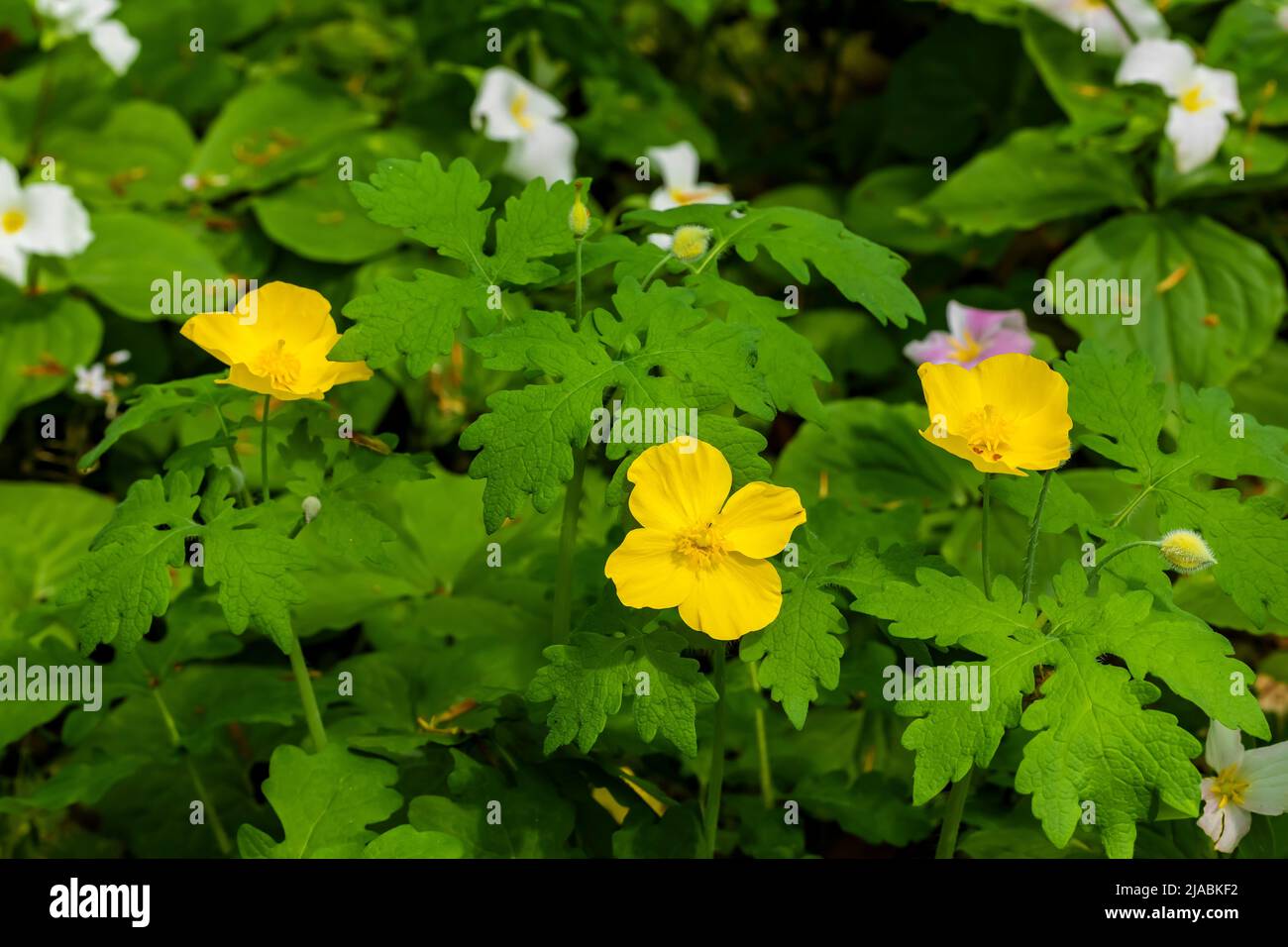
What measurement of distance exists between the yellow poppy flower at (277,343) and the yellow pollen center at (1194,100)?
5.55ft

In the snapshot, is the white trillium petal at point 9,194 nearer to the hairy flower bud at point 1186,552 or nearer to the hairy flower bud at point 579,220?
the hairy flower bud at point 579,220

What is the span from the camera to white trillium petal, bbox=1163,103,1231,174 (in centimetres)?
220

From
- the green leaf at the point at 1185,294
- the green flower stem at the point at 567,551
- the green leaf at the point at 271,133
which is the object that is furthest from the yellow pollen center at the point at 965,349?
the green leaf at the point at 271,133

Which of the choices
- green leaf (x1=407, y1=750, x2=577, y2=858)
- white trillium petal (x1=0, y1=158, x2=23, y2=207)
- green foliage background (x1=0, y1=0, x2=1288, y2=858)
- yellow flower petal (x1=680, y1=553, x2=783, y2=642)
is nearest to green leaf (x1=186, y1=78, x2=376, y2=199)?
green foliage background (x1=0, y1=0, x2=1288, y2=858)

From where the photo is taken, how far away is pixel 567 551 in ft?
4.45

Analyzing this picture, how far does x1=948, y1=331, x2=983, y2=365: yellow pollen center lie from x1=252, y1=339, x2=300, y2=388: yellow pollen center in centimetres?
113

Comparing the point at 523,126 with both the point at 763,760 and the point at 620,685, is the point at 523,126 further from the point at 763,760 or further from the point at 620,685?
the point at 620,685

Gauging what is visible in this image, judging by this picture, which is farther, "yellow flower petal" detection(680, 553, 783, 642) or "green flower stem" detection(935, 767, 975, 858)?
"green flower stem" detection(935, 767, 975, 858)

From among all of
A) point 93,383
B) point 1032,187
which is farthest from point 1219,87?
point 93,383

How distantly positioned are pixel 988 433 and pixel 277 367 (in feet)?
2.34

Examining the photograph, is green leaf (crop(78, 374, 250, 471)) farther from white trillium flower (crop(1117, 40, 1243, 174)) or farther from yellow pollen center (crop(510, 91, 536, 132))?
white trillium flower (crop(1117, 40, 1243, 174))
